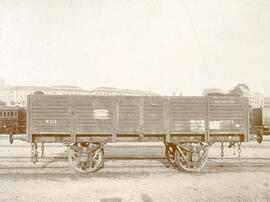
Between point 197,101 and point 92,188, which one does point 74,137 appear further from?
point 197,101

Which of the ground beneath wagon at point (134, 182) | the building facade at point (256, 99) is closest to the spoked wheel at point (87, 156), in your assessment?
the ground beneath wagon at point (134, 182)

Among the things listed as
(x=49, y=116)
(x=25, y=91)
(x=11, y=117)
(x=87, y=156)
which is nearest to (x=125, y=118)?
(x=87, y=156)

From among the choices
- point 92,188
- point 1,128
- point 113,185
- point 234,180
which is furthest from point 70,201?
point 1,128

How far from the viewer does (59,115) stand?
10.0 meters

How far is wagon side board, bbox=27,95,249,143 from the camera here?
32.9 feet

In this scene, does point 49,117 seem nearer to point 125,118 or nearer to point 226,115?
point 125,118

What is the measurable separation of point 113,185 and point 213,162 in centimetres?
560

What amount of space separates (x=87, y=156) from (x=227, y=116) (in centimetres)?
546

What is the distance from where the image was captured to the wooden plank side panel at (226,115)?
33.8ft

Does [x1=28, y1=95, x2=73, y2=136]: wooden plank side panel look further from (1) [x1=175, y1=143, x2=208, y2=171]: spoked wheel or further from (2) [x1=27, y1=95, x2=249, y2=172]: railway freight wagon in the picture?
(1) [x1=175, y1=143, x2=208, y2=171]: spoked wheel

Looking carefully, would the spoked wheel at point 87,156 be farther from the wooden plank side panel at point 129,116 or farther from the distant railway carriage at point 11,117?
the distant railway carriage at point 11,117

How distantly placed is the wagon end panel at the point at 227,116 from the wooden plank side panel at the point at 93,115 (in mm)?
3745

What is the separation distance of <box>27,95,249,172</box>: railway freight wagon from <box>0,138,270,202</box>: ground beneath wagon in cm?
94

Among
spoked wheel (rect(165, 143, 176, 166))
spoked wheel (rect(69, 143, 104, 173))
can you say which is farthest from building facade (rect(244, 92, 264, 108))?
spoked wheel (rect(69, 143, 104, 173))
